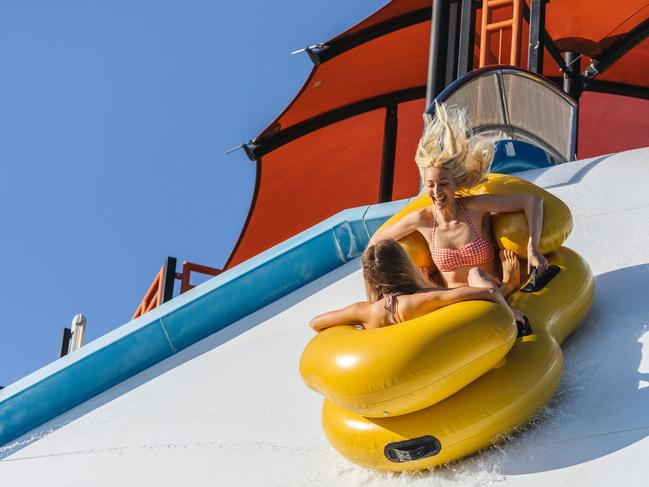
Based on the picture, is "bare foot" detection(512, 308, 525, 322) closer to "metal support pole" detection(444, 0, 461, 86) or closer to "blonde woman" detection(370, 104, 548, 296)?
"blonde woman" detection(370, 104, 548, 296)

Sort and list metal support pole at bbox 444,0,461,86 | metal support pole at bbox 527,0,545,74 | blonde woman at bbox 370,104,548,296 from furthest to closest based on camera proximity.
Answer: metal support pole at bbox 444,0,461,86
metal support pole at bbox 527,0,545,74
blonde woman at bbox 370,104,548,296

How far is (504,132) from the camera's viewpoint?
4.92 meters

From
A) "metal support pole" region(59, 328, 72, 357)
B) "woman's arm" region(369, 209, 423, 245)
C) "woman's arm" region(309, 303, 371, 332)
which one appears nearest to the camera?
"woman's arm" region(309, 303, 371, 332)

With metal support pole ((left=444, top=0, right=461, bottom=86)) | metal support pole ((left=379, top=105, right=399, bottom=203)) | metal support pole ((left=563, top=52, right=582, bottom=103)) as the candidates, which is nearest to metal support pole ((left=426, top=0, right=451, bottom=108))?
metal support pole ((left=444, top=0, right=461, bottom=86))

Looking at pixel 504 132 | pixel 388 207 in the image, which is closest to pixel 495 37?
pixel 504 132

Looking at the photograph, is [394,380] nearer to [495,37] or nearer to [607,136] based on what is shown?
[495,37]

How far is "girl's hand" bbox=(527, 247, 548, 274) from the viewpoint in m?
3.03

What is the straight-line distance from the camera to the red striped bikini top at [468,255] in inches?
124

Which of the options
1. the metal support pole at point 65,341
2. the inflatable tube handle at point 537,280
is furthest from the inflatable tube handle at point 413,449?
the metal support pole at point 65,341

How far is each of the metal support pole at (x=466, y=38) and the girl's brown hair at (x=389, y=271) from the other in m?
3.11

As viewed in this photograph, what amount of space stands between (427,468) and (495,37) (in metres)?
7.17

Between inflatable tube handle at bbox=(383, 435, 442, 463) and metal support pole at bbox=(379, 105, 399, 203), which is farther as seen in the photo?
metal support pole at bbox=(379, 105, 399, 203)

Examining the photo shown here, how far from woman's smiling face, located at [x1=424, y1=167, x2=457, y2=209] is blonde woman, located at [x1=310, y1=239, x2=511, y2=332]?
1.61 feet

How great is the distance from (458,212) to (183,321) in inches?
52.6
